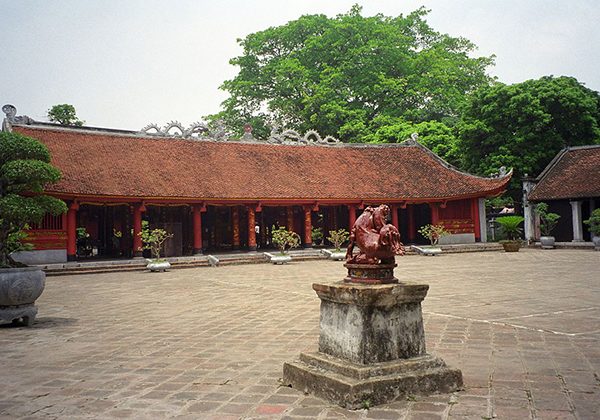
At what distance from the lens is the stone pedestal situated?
12.4ft

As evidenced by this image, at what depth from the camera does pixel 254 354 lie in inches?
212

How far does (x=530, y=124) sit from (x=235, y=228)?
16866 mm

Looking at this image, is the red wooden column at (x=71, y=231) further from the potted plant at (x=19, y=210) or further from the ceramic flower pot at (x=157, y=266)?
the potted plant at (x=19, y=210)

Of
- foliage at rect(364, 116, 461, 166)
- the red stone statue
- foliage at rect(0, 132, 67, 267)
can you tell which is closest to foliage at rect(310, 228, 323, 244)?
foliage at rect(364, 116, 461, 166)

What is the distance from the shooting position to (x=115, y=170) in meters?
21.0

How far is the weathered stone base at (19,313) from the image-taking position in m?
7.51

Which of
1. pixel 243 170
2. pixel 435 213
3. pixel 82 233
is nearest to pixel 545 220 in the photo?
pixel 435 213

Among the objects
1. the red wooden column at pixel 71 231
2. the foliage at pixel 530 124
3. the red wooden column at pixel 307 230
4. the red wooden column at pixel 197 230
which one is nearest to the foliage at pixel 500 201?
the foliage at pixel 530 124

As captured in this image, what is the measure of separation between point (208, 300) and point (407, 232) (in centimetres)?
2007

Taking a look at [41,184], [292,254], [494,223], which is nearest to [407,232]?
[494,223]

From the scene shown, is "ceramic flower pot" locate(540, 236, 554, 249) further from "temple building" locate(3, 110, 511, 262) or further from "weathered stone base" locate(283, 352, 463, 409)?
"weathered stone base" locate(283, 352, 463, 409)

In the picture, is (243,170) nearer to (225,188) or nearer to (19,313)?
(225,188)

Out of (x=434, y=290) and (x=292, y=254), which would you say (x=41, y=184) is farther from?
(x=292, y=254)

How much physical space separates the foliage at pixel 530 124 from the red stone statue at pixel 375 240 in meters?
25.5
